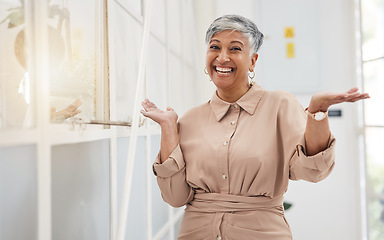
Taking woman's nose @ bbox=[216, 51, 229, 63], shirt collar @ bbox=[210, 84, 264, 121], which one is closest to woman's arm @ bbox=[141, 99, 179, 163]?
shirt collar @ bbox=[210, 84, 264, 121]

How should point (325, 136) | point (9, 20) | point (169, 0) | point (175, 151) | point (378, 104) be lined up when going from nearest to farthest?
point (9, 20) < point (325, 136) < point (175, 151) < point (169, 0) < point (378, 104)

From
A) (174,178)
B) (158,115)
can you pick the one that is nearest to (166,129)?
(158,115)

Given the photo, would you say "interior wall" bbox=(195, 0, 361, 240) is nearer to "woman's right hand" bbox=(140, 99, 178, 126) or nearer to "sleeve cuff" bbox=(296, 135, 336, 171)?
"woman's right hand" bbox=(140, 99, 178, 126)

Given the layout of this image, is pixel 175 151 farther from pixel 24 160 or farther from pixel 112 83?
pixel 24 160

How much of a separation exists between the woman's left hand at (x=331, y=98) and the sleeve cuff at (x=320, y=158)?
0.38 ft

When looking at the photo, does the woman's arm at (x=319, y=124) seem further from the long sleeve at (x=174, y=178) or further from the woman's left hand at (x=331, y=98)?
the long sleeve at (x=174, y=178)

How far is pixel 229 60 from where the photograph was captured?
1.44m

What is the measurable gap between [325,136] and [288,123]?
0.58 feet

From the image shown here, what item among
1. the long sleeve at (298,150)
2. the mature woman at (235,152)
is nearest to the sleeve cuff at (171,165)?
the mature woman at (235,152)

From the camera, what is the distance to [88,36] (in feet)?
4.26

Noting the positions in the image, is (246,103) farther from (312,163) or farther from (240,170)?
(312,163)

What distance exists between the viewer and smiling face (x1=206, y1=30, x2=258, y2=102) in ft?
4.72

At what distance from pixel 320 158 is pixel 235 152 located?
1.00 ft

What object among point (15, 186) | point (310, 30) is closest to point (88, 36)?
point (15, 186)
